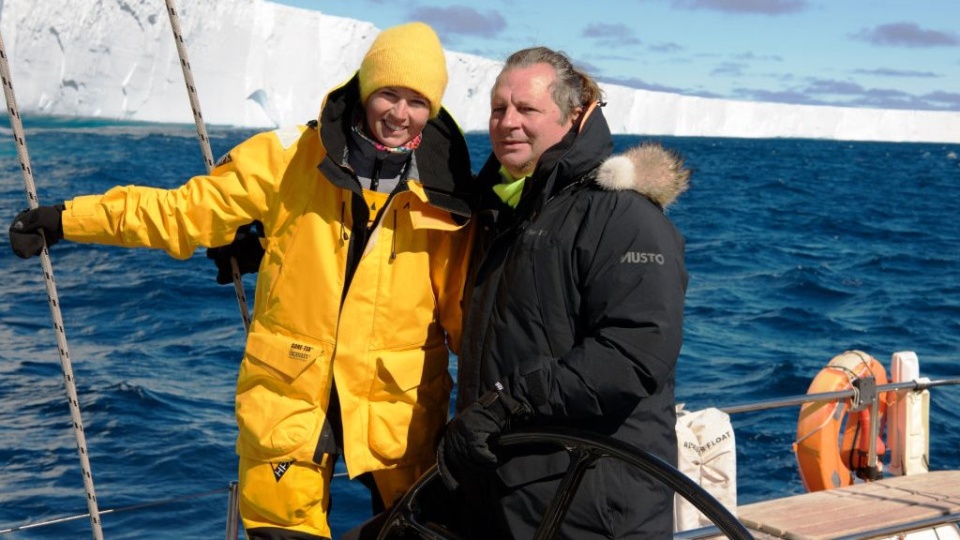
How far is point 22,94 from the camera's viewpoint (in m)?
46.3

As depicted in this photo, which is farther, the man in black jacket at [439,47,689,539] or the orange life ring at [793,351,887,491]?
the orange life ring at [793,351,887,491]

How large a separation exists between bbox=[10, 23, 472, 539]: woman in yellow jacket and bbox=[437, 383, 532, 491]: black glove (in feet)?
1.15

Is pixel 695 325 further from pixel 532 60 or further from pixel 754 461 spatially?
pixel 532 60

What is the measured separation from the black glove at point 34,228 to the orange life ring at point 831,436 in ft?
11.6

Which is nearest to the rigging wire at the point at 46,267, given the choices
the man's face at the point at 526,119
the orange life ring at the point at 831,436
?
the man's face at the point at 526,119

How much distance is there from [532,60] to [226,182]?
2.29ft

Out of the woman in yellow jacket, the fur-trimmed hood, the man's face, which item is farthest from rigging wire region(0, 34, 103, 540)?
the fur-trimmed hood

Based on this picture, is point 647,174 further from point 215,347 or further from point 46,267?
point 215,347

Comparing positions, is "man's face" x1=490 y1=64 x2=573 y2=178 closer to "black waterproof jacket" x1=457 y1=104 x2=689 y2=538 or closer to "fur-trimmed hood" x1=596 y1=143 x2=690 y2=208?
"black waterproof jacket" x1=457 y1=104 x2=689 y2=538

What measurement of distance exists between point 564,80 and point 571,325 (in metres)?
0.51

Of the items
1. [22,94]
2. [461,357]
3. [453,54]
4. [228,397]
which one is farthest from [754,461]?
[453,54]

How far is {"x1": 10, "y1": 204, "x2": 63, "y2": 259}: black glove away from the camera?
7.30ft

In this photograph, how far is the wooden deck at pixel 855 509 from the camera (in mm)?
3361

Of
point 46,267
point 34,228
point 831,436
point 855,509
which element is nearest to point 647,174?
point 34,228
